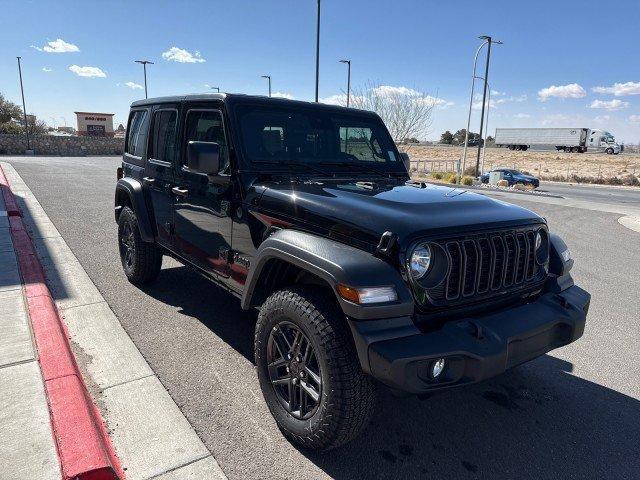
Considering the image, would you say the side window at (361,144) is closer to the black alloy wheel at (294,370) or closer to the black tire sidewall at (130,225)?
the black alloy wheel at (294,370)

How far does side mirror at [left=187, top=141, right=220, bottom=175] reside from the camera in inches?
124

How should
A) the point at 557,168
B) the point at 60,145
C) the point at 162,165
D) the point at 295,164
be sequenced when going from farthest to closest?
1. the point at 60,145
2. the point at 557,168
3. the point at 162,165
4. the point at 295,164

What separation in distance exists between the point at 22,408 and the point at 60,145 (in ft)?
173

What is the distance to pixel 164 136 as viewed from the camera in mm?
4410

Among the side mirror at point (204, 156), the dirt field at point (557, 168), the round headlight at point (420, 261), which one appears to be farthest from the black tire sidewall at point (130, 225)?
the dirt field at point (557, 168)

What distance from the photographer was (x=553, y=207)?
46.1 feet

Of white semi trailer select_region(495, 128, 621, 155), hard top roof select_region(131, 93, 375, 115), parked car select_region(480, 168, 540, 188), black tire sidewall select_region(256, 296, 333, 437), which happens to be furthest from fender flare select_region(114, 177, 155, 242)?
white semi trailer select_region(495, 128, 621, 155)

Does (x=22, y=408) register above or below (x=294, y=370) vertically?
below

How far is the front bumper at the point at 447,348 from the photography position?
219cm

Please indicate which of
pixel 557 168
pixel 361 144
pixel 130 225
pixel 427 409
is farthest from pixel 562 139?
pixel 427 409

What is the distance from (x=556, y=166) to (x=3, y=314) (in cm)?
5067

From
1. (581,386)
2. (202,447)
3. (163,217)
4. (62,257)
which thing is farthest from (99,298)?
(581,386)

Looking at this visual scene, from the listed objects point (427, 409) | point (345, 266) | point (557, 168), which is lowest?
point (557, 168)

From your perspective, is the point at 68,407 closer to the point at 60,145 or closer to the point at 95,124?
the point at 60,145
